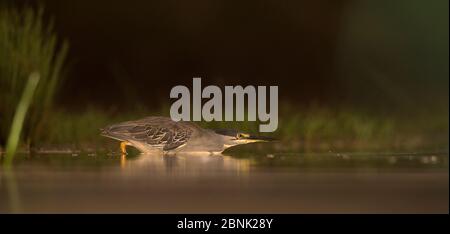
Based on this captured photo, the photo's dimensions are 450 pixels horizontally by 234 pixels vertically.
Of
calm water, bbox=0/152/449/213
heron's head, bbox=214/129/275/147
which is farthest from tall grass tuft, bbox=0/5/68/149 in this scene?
heron's head, bbox=214/129/275/147

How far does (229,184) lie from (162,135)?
9.24 feet

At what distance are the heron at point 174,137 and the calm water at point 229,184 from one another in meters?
A: 0.28

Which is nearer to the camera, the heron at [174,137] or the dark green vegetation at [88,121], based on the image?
the heron at [174,137]

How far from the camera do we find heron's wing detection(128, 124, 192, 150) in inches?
435

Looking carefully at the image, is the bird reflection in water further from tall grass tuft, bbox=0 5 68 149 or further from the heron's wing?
tall grass tuft, bbox=0 5 68 149

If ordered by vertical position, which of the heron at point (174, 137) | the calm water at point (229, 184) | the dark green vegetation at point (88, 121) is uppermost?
the dark green vegetation at point (88, 121)

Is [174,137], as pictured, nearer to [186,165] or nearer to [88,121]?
[186,165]

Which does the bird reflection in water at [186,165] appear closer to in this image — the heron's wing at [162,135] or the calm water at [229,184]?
the calm water at [229,184]

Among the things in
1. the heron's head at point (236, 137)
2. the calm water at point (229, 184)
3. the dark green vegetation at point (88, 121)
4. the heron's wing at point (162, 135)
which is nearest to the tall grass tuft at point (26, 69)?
the dark green vegetation at point (88, 121)

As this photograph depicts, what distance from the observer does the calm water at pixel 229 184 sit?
7309 mm

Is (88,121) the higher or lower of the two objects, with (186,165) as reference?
higher

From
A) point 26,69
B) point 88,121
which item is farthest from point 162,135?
point 26,69

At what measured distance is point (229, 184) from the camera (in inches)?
331

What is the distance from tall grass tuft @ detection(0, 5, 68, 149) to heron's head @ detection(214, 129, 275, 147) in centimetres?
189
